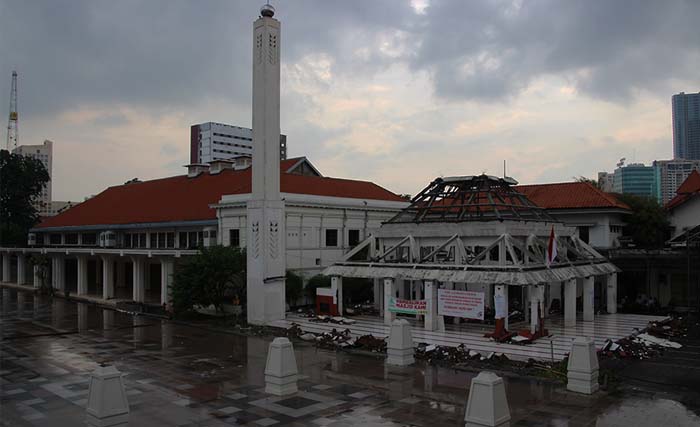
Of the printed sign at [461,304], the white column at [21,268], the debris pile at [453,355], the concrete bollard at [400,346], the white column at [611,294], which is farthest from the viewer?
the white column at [21,268]

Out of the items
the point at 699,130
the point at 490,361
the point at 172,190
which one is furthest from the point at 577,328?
the point at 699,130

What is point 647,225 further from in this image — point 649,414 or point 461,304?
point 649,414

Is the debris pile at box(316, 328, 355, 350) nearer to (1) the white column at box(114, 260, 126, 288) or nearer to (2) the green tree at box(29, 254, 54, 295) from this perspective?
(2) the green tree at box(29, 254, 54, 295)

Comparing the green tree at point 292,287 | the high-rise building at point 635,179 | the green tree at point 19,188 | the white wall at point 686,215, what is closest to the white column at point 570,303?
the green tree at point 292,287

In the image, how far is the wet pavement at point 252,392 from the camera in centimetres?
1285

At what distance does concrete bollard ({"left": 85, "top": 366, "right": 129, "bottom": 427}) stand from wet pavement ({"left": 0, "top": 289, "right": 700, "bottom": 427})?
1.53 m

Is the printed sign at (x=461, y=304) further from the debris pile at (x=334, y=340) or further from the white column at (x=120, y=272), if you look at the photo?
the white column at (x=120, y=272)

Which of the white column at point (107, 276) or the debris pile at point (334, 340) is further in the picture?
the white column at point (107, 276)

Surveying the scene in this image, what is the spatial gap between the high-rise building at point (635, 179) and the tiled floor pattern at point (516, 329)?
105m

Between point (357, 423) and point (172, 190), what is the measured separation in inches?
1495

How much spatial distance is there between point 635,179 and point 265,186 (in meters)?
121

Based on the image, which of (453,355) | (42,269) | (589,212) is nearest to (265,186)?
(453,355)

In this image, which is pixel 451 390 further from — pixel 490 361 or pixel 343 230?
pixel 343 230

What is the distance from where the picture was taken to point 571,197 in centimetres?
3684
